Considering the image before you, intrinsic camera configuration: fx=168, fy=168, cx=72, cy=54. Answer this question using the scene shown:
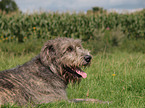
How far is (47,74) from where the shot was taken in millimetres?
3951

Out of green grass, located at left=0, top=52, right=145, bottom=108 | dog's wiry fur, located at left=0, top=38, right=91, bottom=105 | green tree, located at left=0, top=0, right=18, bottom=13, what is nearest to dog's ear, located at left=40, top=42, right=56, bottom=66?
dog's wiry fur, located at left=0, top=38, right=91, bottom=105

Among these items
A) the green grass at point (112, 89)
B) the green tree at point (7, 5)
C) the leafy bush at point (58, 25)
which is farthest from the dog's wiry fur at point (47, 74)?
the green tree at point (7, 5)

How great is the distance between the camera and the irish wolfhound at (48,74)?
353cm

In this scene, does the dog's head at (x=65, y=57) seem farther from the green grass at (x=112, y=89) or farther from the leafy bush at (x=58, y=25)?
the leafy bush at (x=58, y=25)

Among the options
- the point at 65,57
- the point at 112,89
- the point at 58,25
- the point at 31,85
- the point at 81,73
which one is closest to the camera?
the point at 31,85

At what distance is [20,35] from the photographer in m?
16.0

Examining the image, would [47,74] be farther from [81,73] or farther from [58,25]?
[58,25]

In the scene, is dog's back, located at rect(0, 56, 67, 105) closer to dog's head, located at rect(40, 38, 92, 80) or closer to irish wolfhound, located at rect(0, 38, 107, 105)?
irish wolfhound, located at rect(0, 38, 107, 105)

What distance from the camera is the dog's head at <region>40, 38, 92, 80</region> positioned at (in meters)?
4.05

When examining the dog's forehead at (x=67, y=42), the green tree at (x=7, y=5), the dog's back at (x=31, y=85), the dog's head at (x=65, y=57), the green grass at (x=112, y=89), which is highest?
the green tree at (x=7, y=5)

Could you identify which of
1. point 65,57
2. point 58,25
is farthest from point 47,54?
point 58,25

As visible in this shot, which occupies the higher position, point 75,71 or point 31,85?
point 75,71

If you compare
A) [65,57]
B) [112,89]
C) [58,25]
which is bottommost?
[112,89]

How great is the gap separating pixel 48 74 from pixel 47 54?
48 cm
